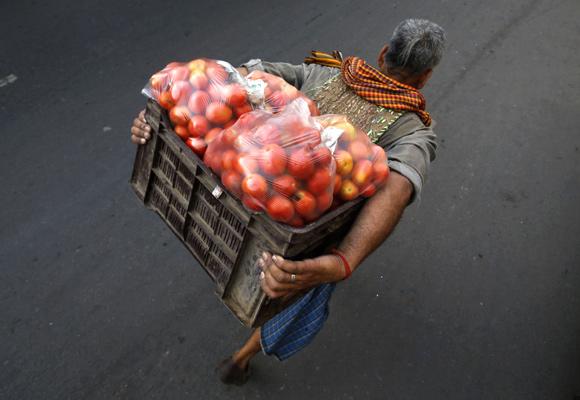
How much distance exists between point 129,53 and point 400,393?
3.58 meters

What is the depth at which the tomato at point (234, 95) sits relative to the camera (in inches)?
63.8

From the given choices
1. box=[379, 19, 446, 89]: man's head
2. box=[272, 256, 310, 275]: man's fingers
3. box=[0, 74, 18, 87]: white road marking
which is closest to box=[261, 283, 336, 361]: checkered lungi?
box=[272, 256, 310, 275]: man's fingers

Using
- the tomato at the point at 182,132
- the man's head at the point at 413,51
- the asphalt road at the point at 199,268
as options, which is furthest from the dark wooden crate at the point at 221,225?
the asphalt road at the point at 199,268

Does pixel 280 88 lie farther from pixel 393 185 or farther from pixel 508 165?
pixel 508 165

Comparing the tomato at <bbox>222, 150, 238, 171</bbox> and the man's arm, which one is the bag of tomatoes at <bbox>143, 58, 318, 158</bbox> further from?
the man's arm

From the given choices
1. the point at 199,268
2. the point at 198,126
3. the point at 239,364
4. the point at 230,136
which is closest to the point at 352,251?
the point at 230,136

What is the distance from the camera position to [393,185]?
173 cm

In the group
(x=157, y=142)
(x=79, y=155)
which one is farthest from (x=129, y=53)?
(x=157, y=142)

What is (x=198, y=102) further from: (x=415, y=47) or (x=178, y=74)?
(x=415, y=47)

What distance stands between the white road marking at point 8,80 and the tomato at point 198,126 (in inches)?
118

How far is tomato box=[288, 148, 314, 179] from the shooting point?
142 centimetres

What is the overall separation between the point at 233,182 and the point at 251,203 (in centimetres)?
9

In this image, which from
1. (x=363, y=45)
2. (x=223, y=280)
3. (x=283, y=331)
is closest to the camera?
(x=223, y=280)

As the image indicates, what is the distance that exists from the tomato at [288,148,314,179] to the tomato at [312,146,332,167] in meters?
0.02
